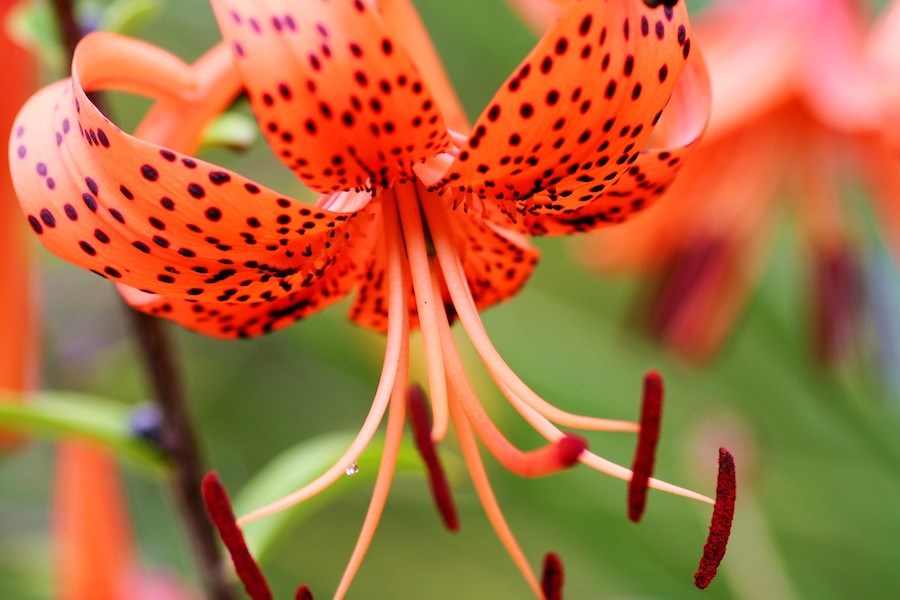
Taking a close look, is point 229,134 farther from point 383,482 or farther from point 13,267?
point 13,267

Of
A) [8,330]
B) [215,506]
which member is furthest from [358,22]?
[8,330]

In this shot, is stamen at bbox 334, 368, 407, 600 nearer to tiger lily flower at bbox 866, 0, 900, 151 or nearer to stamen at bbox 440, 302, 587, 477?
stamen at bbox 440, 302, 587, 477

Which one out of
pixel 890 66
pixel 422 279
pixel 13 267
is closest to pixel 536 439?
pixel 890 66

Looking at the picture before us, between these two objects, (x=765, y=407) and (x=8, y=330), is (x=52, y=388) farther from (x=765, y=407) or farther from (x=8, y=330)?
(x=765, y=407)

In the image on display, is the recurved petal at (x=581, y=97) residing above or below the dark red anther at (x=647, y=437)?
above

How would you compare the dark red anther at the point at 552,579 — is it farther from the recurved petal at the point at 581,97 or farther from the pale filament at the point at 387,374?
the recurved petal at the point at 581,97

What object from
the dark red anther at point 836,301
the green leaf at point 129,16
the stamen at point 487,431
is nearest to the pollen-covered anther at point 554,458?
the stamen at point 487,431

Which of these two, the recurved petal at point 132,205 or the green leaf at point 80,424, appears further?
the green leaf at point 80,424
